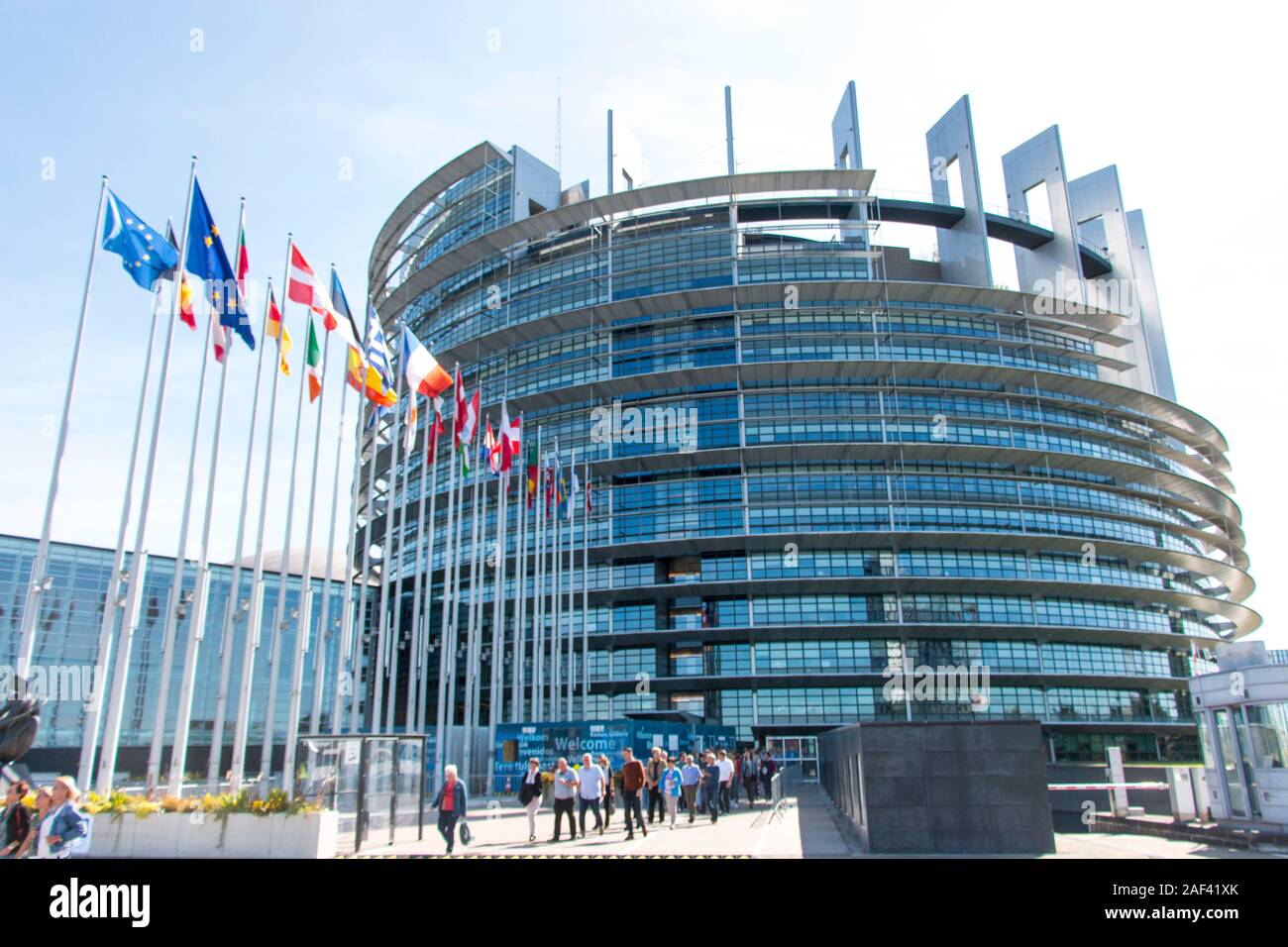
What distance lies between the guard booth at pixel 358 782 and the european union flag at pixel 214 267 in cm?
1034

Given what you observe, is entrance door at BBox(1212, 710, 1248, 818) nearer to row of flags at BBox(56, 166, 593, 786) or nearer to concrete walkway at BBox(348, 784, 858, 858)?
concrete walkway at BBox(348, 784, 858, 858)

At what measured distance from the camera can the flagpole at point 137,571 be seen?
1811cm

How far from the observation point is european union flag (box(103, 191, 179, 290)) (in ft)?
63.9

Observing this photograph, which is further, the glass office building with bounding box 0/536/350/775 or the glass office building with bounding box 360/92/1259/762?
the glass office building with bounding box 360/92/1259/762

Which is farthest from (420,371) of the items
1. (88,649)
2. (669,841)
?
(88,649)

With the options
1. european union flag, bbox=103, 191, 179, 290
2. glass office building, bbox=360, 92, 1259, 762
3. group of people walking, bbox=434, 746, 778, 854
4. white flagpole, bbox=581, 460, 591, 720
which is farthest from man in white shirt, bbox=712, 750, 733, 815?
glass office building, bbox=360, 92, 1259, 762

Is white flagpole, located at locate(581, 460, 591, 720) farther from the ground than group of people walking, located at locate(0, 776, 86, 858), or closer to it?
farther from the ground

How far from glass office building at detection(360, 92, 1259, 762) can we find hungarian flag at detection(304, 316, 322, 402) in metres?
31.4

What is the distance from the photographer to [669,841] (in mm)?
18078

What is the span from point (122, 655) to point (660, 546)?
137 feet

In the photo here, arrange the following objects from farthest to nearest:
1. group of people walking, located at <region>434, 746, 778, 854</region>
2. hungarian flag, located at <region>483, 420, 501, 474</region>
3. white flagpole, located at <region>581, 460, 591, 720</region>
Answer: white flagpole, located at <region>581, 460, 591, 720</region> < hungarian flag, located at <region>483, 420, 501, 474</region> < group of people walking, located at <region>434, 746, 778, 854</region>

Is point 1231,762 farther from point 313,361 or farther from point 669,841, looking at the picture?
point 313,361

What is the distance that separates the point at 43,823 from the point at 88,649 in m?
51.9
